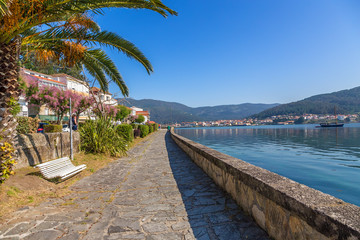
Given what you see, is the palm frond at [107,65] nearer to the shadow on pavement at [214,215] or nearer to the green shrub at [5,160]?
the green shrub at [5,160]

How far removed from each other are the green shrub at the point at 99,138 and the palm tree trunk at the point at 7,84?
15.9ft

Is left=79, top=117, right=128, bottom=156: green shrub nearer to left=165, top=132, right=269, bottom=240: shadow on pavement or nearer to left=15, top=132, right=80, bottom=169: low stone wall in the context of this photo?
left=15, top=132, right=80, bottom=169: low stone wall

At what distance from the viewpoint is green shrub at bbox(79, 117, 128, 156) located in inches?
349

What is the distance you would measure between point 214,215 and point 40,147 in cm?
572

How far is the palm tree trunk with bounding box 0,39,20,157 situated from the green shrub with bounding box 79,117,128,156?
484 cm

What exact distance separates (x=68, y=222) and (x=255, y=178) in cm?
275

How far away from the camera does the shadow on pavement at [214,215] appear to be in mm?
2572

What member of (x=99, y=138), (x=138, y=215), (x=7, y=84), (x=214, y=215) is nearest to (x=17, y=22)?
(x=7, y=84)

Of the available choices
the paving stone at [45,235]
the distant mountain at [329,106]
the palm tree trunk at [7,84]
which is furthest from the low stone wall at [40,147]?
Result: the distant mountain at [329,106]

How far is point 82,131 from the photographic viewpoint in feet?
31.1

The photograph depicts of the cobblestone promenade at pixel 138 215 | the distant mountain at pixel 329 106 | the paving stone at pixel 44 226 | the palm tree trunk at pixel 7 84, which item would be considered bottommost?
the cobblestone promenade at pixel 138 215

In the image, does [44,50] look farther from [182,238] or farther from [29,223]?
[182,238]

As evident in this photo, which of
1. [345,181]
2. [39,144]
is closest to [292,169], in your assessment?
[345,181]

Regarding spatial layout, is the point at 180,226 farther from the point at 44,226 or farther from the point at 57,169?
the point at 57,169
